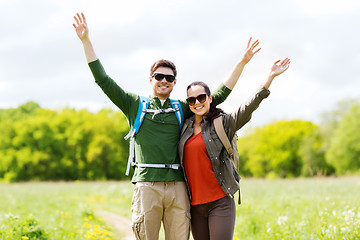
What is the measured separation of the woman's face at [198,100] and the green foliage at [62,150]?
5009 cm

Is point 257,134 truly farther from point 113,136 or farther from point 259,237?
point 259,237

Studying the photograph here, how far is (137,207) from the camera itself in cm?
447

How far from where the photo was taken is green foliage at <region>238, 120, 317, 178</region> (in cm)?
6525

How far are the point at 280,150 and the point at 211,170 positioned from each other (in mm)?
64969

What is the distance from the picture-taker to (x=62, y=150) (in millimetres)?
56406

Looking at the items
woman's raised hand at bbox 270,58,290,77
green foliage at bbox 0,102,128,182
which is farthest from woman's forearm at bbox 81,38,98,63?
green foliage at bbox 0,102,128,182

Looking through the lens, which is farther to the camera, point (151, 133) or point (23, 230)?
point (23, 230)

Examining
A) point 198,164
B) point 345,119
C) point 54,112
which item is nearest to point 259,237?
point 198,164

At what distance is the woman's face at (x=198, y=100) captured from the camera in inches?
180

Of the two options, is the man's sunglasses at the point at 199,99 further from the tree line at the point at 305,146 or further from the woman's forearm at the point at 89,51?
the tree line at the point at 305,146

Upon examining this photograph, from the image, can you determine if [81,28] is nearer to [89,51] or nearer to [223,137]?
[89,51]

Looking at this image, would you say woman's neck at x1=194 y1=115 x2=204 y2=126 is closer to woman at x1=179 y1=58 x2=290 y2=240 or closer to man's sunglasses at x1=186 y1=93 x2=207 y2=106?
woman at x1=179 y1=58 x2=290 y2=240

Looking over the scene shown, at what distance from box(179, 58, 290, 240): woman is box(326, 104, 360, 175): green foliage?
163 ft

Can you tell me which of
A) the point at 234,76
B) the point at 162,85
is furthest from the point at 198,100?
the point at 234,76
